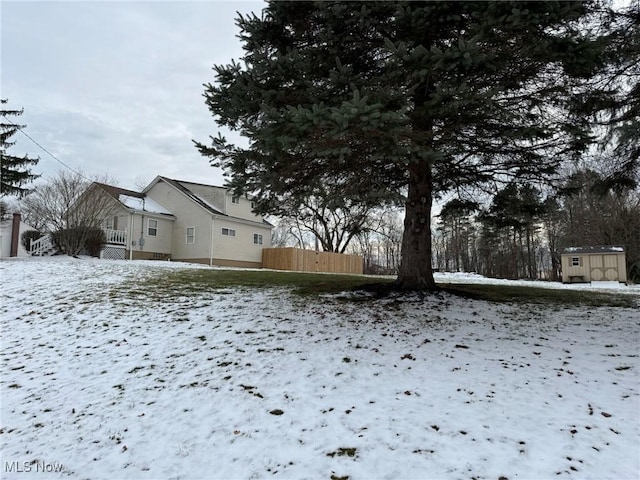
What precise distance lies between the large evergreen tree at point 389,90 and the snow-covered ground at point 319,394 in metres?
2.22

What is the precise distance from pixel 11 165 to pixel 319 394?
86.0 ft

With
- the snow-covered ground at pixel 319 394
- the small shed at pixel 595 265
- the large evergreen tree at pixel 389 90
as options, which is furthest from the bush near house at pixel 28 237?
the small shed at pixel 595 265

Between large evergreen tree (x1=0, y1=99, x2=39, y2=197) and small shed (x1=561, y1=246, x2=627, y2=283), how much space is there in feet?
98.4

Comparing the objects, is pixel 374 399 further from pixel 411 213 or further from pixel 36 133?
pixel 36 133

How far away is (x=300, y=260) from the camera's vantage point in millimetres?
22422

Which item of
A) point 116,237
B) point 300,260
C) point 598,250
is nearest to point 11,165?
point 116,237

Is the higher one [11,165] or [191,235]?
[11,165]

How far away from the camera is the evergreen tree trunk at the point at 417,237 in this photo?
294 inches

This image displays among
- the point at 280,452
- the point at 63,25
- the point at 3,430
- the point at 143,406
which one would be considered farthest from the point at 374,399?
the point at 63,25

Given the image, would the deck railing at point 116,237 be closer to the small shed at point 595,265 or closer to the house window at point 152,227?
the house window at point 152,227

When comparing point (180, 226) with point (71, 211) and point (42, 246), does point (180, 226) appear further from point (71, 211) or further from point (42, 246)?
point (42, 246)

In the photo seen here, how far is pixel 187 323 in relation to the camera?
586 cm

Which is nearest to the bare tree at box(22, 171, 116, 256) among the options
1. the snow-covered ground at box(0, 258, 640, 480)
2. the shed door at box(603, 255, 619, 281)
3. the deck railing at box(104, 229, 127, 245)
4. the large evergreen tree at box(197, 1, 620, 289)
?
the deck railing at box(104, 229, 127, 245)

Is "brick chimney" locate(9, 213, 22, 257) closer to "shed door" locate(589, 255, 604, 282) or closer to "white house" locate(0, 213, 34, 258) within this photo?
"white house" locate(0, 213, 34, 258)
